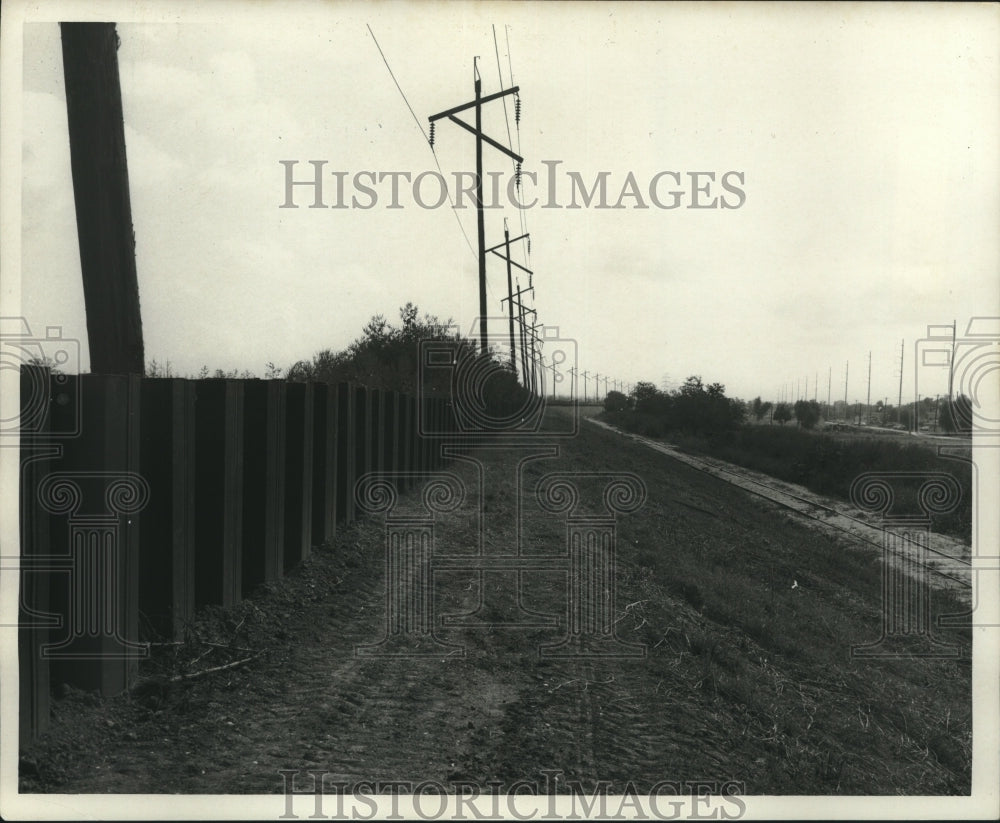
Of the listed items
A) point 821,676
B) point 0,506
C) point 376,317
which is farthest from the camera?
point 376,317

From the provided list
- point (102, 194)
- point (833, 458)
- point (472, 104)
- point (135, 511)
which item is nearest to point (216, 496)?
point (135, 511)

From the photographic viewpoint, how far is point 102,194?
4984 mm

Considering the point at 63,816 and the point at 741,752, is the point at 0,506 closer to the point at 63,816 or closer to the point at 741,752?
the point at 63,816

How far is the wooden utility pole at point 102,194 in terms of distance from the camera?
4.87 meters

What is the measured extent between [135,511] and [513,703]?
6.28ft

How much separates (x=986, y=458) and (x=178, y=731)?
388 centimetres

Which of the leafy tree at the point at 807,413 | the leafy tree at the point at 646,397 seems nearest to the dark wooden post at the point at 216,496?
the leafy tree at the point at 807,413

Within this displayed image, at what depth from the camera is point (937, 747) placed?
21.3 ft

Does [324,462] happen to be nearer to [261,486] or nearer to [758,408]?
[261,486]

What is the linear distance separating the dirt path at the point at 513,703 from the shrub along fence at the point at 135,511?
0.17 metres

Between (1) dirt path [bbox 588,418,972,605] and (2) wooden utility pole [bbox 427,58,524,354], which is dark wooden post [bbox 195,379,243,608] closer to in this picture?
(1) dirt path [bbox 588,418,972,605]

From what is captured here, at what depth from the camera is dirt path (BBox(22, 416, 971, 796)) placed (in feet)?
11.8

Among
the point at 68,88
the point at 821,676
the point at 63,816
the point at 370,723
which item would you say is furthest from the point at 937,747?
the point at 68,88

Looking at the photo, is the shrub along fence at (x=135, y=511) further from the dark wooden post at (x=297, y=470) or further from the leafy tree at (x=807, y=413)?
the leafy tree at (x=807, y=413)
